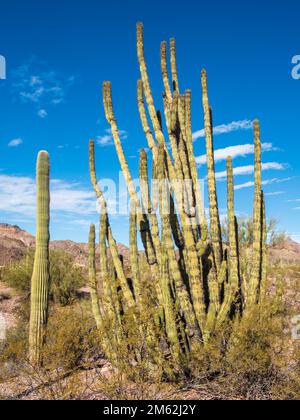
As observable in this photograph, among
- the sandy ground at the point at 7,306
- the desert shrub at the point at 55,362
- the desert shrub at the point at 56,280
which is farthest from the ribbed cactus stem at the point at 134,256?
the desert shrub at the point at 56,280

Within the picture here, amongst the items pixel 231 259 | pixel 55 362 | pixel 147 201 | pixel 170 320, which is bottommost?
pixel 55 362

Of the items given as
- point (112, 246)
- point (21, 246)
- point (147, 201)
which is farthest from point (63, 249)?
point (21, 246)

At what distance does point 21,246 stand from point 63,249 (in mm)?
20499

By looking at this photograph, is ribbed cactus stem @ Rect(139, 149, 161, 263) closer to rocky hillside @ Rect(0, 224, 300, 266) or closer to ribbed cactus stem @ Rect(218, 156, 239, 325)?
ribbed cactus stem @ Rect(218, 156, 239, 325)

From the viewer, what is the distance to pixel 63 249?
23578 mm

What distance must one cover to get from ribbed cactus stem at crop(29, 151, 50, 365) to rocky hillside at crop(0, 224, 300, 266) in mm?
13303

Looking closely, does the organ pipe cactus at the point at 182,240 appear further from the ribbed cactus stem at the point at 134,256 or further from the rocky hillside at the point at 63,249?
the rocky hillside at the point at 63,249

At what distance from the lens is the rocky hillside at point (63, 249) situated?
29.2m

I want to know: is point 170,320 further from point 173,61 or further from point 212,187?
point 173,61

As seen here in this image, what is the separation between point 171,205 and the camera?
24.4ft

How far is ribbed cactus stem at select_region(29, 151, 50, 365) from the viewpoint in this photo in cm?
861

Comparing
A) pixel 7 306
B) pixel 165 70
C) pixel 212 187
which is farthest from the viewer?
pixel 7 306

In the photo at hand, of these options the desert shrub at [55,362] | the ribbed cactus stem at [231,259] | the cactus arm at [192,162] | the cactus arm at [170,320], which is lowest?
the desert shrub at [55,362]

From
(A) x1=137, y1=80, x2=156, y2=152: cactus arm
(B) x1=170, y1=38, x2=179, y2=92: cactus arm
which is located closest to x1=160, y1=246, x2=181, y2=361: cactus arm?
(A) x1=137, y1=80, x2=156, y2=152: cactus arm
